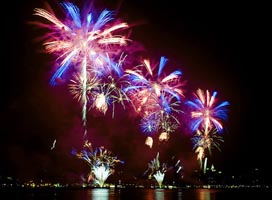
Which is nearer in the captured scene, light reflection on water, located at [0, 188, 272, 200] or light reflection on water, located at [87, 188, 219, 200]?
light reflection on water, located at [0, 188, 272, 200]

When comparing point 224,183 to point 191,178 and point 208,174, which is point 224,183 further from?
point 191,178

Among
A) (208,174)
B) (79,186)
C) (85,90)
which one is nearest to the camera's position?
(85,90)

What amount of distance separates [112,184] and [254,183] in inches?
2701

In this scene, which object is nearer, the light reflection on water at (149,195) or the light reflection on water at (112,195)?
the light reflection on water at (112,195)

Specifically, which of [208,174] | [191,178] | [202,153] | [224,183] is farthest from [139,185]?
[202,153]

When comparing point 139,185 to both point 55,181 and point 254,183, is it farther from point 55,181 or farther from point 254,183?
point 254,183

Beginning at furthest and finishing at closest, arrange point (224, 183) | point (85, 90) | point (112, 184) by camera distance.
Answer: point (224, 183) < point (112, 184) < point (85, 90)

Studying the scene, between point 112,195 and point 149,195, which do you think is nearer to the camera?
point 112,195

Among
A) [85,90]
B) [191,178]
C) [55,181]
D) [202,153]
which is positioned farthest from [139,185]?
[85,90]

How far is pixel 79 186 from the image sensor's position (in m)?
106

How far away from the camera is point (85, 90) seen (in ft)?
133

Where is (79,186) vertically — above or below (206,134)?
below

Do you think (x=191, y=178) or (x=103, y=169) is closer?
(x=103, y=169)

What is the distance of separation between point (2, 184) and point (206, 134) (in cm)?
6671
